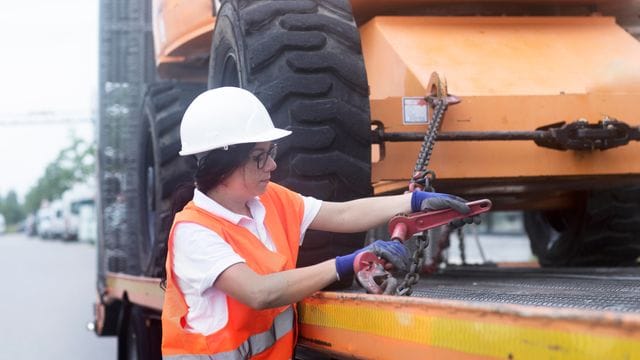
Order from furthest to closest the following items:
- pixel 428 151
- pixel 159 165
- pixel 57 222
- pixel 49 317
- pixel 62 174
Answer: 1. pixel 62 174
2. pixel 57 222
3. pixel 49 317
4. pixel 159 165
5. pixel 428 151

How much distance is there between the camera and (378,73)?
16.9 feet

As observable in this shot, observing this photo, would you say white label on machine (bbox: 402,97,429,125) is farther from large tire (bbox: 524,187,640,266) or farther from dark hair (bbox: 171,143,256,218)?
large tire (bbox: 524,187,640,266)

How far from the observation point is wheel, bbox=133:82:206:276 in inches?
247

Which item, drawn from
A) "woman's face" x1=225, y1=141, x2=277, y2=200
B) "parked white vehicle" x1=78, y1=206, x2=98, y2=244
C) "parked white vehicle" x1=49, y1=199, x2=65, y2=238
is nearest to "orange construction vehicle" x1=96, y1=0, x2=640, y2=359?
"woman's face" x1=225, y1=141, x2=277, y2=200

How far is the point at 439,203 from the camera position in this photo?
11.4 ft

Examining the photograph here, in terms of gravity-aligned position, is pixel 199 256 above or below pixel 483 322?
above

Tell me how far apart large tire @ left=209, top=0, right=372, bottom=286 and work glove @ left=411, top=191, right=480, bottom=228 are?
648 millimetres

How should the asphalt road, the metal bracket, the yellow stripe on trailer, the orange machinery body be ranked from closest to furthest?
the yellow stripe on trailer, the metal bracket, the orange machinery body, the asphalt road

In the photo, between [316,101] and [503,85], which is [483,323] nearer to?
[316,101]

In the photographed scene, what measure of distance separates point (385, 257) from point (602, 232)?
164 inches

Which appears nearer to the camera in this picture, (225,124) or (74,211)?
(225,124)

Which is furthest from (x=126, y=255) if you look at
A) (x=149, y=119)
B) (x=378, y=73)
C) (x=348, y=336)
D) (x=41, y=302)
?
(x=41, y=302)

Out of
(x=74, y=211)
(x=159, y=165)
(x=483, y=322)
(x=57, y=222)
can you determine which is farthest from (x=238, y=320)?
(x=57, y=222)

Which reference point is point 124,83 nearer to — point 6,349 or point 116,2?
point 116,2
